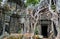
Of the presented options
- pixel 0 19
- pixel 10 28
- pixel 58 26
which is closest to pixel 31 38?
pixel 58 26

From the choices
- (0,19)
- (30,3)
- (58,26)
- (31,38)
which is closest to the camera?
(31,38)

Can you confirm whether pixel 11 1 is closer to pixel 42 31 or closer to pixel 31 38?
pixel 42 31

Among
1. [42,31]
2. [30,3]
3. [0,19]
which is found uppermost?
[30,3]

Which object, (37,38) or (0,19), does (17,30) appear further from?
(37,38)

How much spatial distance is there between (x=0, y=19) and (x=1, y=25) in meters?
0.85

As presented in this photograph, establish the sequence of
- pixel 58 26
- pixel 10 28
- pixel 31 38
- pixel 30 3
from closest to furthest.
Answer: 1. pixel 31 38
2. pixel 58 26
3. pixel 10 28
4. pixel 30 3

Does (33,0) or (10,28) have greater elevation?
(33,0)

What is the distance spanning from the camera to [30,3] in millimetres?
20922

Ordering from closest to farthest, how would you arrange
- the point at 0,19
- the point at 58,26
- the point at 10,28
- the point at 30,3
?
the point at 58,26
the point at 0,19
the point at 10,28
the point at 30,3

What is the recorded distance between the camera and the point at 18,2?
21375 mm

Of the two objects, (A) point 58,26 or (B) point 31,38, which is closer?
(B) point 31,38

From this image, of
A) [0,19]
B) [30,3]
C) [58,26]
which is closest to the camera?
[58,26]

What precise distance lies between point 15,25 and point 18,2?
370 cm

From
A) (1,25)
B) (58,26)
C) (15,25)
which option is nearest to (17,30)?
(15,25)
